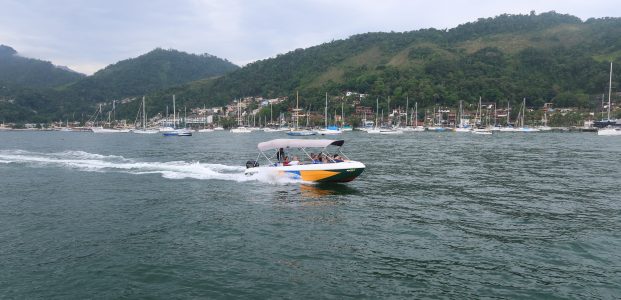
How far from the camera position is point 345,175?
28438 millimetres

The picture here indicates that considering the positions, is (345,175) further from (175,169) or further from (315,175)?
(175,169)

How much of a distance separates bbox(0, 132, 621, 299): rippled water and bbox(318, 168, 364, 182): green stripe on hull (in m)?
0.75

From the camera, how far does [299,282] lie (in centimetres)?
1245

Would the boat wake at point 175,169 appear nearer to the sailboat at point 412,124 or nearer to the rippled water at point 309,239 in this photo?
the rippled water at point 309,239

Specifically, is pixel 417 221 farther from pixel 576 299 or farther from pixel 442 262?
pixel 576 299

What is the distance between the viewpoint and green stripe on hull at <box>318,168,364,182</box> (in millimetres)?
28188

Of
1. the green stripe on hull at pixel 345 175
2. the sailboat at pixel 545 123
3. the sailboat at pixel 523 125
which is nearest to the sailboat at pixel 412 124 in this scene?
the sailboat at pixel 523 125

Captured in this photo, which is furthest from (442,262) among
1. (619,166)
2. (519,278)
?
(619,166)

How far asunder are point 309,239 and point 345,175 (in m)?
12.2

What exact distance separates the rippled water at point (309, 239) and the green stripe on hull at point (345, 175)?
746mm

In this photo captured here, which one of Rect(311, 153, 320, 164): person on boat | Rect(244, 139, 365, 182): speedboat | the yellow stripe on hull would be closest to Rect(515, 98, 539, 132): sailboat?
Rect(311, 153, 320, 164): person on boat

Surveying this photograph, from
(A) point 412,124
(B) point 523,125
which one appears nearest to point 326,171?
(B) point 523,125

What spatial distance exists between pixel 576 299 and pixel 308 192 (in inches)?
668

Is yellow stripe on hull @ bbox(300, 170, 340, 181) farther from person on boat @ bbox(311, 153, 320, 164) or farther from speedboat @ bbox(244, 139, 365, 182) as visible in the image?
person on boat @ bbox(311, 153, 320, 164)
